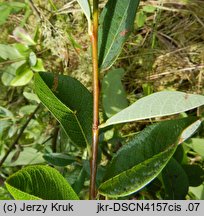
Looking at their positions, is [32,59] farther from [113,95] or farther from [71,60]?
[113,95]

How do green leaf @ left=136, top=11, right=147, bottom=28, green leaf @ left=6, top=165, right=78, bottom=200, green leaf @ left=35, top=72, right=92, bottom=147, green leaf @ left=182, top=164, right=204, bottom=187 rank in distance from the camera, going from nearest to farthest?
1. green leaf @ left=6, top=165, right=78, bottom=200
2. green leaf @ left=35, top=72, right=92, bottom=147
3. green leaf @ left=182, top=164, right=204, bottom=187
4. green leaf @ left=136, top=11, right=147, bottom=28

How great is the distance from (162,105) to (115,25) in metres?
0.21

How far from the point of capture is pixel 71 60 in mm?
1838

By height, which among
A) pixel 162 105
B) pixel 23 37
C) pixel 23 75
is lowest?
pixel 162 105

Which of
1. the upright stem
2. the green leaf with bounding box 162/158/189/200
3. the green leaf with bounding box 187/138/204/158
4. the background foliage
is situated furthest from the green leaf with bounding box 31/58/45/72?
the upright stem

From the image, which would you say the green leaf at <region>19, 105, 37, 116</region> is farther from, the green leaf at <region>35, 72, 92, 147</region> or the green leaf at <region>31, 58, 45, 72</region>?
the green leaf at <region>35, 72, 92, 147</region>

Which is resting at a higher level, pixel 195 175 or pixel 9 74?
pixel 9 74

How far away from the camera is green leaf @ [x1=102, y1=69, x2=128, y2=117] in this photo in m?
1.36

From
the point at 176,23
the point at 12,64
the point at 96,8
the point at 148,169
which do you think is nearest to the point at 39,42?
the point at 12,64

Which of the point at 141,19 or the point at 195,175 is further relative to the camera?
the point at 141,19

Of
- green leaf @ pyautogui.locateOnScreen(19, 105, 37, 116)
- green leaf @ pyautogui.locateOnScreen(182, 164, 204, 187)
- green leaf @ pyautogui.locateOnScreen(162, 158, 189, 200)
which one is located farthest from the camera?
green leaf @ pyautogui.locateOnScreen(19, 105, 37, 116)

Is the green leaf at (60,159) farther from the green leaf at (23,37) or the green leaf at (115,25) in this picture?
the green leaf at (23,37)

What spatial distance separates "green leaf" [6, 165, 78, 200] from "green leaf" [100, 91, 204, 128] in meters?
0.15

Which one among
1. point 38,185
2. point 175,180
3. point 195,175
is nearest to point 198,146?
point 195,175
